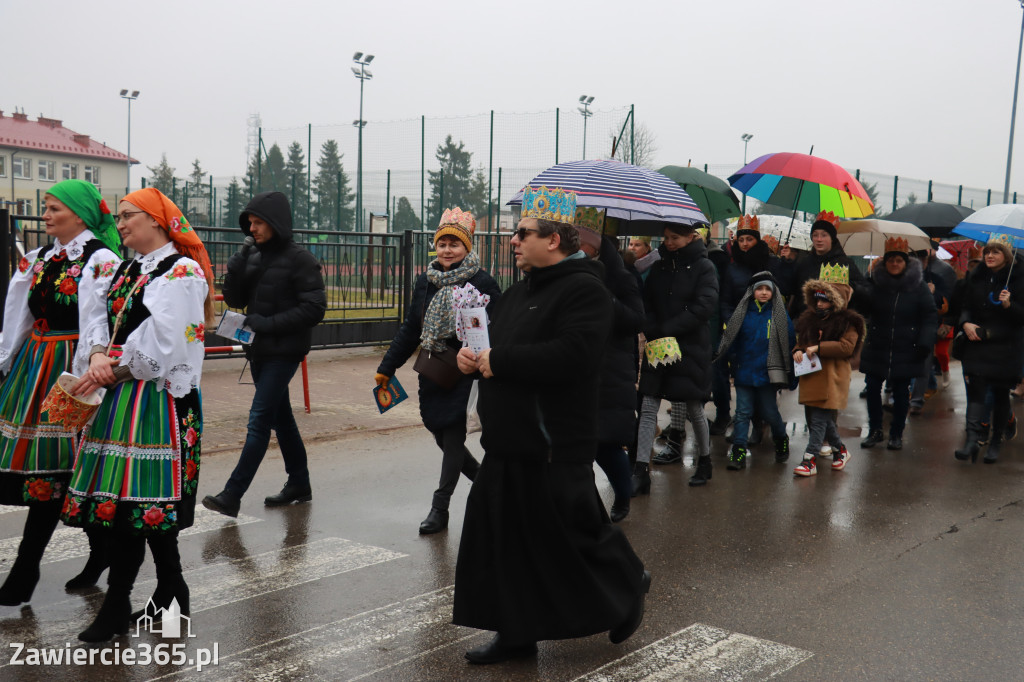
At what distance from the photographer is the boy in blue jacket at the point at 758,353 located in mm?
7965

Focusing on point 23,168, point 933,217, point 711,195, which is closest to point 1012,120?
point 933,217

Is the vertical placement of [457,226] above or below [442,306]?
above

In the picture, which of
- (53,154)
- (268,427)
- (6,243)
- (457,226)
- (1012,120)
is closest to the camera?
(457,226)

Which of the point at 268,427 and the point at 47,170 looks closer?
the point at 268,427

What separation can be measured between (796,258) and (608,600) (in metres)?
6.71

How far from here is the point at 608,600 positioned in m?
3.89

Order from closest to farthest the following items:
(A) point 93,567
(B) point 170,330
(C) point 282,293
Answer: (B) point 170,330, (A) point 93,567, (C) point 282,293

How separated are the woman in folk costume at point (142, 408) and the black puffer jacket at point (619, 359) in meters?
2.43

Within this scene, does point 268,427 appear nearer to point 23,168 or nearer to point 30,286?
point 30,286

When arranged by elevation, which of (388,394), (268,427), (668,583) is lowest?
(668,583)

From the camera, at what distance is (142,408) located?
4.02 m

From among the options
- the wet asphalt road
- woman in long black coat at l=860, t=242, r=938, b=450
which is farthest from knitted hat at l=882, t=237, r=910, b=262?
the wet asphalt road

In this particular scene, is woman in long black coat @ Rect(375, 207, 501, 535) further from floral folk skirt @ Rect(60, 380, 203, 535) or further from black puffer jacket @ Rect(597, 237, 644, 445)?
floral folk skirt @ Rect(60, 380, 203, 535)

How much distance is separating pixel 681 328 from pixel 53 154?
211 ft
